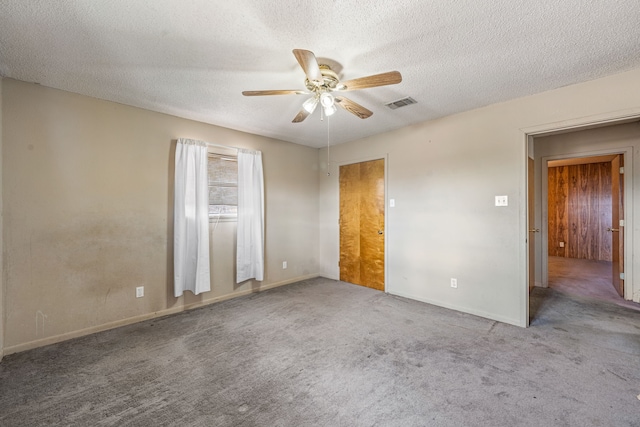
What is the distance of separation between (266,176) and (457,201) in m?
2.81

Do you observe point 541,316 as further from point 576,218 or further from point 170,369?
point 576,218

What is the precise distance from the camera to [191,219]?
11.1 feet

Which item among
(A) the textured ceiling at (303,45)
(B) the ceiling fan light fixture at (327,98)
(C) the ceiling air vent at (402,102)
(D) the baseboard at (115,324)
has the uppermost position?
(C) the ceiling air vent at (402,102)

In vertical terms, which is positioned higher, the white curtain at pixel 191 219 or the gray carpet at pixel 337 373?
the white curtain at pixel 191 219

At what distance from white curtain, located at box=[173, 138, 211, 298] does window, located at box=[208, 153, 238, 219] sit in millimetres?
182

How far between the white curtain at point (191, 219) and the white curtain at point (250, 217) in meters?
0.52

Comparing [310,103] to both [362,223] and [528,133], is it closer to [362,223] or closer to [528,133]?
[528,133]

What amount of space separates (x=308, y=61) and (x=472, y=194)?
8.52 feet

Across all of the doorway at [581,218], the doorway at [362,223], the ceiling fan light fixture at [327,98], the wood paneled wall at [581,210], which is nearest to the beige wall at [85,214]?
the doorway at [362,223]

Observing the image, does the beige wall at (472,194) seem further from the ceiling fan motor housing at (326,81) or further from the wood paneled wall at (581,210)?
the wood paneled wall at (581,210)

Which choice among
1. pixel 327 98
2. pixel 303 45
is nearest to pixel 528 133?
pixel 327 98

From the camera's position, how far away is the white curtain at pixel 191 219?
329cm

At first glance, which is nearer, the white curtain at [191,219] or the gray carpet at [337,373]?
the gray carpet at [337,373]

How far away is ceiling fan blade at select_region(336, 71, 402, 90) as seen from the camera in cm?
178
